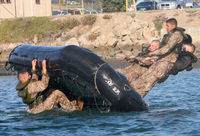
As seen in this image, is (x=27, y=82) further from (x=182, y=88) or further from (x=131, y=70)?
(x=182, y=88)

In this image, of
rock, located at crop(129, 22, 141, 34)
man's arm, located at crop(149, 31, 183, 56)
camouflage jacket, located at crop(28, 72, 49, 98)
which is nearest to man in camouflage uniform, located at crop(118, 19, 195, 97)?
man's arm, located at crop(149, 31, 183, 56)

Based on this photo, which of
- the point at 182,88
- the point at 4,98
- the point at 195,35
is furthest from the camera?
the point at 195,35

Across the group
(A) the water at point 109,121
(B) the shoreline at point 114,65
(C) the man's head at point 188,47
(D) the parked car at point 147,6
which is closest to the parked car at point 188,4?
(D) the parked car at point 147,6

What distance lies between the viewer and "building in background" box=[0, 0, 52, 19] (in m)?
40.0

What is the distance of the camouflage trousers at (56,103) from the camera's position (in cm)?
1096

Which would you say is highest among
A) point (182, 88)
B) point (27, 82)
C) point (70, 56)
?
point (70, 56)

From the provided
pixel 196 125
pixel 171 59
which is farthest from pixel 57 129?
pixel 171 59

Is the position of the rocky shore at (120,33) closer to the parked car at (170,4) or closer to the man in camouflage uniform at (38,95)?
the parked car at (170,4)

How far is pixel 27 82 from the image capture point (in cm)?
1069

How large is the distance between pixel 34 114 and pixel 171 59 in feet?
13.5

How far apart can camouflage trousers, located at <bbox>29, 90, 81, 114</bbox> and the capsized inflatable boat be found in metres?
0.31

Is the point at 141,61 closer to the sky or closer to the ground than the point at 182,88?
closer to the sky

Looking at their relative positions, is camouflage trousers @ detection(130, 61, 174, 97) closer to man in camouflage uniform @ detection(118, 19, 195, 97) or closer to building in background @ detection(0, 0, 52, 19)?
man in camouflage uniform @ detection(118, 19, 195, 97)

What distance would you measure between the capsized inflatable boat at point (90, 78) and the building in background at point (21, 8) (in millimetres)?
30095
